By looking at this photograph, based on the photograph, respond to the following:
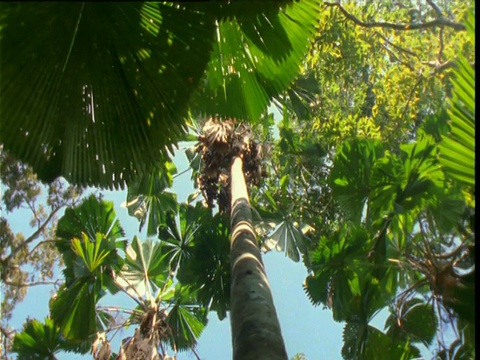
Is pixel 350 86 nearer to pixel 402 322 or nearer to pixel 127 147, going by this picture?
pixel 402 322

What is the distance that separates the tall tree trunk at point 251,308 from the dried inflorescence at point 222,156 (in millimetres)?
3097

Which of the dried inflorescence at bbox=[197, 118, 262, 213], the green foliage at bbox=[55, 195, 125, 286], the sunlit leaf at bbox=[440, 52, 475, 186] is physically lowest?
the sunlit leaf at bbox=[440, 52, 475, 186]

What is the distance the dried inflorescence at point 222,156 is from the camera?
24.6ft

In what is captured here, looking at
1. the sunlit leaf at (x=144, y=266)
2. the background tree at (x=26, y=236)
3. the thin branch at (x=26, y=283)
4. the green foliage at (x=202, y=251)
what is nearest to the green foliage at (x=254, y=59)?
the green foliage at (x=202, y=251)

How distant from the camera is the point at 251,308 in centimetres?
301

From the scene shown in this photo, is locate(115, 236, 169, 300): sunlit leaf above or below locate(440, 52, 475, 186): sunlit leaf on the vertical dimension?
above

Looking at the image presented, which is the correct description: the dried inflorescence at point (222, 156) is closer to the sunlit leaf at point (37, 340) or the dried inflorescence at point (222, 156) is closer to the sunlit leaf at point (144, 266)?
the sunlit leaf at point (144, 266)

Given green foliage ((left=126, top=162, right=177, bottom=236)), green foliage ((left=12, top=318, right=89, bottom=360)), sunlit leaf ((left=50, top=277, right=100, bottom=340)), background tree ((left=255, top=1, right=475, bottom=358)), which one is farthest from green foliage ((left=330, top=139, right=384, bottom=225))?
green foliage ((left=12, top=318, right=89, bottom=360))

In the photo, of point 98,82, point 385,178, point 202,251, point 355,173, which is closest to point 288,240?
point 202,251

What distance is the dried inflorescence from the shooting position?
296 inches

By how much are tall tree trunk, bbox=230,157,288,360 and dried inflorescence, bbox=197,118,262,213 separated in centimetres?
310

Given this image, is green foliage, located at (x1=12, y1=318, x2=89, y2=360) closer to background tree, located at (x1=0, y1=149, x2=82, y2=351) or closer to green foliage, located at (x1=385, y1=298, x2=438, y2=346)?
green foliage, located at (x1=385, y1=298, x2=438, y2=346)

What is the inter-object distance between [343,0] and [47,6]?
7.71 m

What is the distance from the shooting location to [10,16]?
192 cm
